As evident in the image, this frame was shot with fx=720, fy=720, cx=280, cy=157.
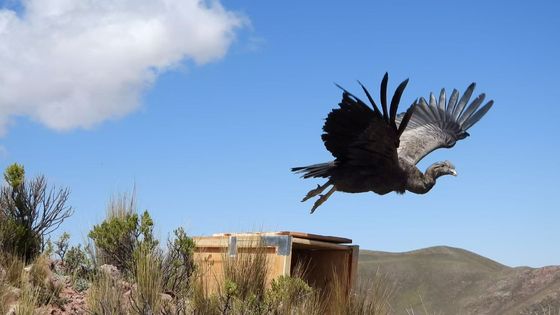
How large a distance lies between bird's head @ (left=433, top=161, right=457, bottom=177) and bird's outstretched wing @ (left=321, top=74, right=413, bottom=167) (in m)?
1.22

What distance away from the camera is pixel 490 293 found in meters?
35.4

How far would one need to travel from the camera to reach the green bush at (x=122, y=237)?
838cm

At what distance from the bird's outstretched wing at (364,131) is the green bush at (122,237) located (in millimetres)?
2496

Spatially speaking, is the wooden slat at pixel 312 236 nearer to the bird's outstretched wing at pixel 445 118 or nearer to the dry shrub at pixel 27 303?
the dry shrub at pixel 27 303

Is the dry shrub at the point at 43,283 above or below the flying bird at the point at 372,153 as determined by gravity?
below

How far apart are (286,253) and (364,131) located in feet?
6.90

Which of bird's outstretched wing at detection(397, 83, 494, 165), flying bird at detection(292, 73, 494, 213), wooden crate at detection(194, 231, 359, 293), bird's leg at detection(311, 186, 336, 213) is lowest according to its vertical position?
wooden crate at detection(194, 231, 359, 293)

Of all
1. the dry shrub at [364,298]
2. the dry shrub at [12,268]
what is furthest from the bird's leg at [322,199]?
the dry shrub at [12,268]

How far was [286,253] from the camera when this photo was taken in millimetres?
7598

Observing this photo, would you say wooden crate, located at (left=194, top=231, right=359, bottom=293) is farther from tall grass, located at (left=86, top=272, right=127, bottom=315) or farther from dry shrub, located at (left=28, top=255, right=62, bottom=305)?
dry shrub, located at (left=28, top=255, right=62, bottom=305)

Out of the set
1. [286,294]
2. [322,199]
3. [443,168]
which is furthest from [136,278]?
[443,168]

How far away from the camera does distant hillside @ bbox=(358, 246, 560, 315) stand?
32594mm

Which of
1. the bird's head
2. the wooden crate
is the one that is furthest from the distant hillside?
the wooden crate

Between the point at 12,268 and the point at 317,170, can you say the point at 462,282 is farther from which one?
the point at 12,268
